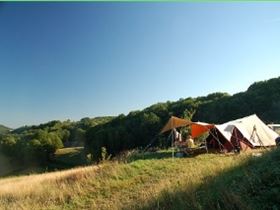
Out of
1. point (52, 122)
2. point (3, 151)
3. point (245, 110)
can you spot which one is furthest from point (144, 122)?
point (52, 122)

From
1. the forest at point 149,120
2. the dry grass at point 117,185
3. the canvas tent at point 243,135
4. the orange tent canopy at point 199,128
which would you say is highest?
the forest at point 149,120

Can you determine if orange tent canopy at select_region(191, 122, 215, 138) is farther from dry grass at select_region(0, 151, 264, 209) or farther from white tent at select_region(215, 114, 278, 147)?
dry grass at select_region(0, 151, 264, 209)

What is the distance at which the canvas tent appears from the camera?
20.2 m

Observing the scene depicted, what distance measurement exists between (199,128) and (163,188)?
1283 centimetres

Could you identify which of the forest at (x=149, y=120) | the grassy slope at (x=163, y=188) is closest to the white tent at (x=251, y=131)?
the grassy slope at (x=163, y=188)

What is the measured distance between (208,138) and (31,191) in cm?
1236

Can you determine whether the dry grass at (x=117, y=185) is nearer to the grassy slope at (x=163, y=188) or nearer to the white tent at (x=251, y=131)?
the grassy slope at (x=163, y=188)

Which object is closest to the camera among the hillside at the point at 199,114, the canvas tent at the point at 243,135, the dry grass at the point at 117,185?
the dry grass at the point at 117,185

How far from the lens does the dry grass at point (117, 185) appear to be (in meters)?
9.01

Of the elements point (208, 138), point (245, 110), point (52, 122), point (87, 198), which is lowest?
point (87, 198)

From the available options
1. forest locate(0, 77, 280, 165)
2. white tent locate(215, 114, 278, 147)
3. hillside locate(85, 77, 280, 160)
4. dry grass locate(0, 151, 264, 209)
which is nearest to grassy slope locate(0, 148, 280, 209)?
dry grass locate(0, 151, 264, 209)

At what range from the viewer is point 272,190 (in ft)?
18.1

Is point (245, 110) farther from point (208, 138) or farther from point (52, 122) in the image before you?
point (52, 122)

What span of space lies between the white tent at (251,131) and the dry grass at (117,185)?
6.03 meters
